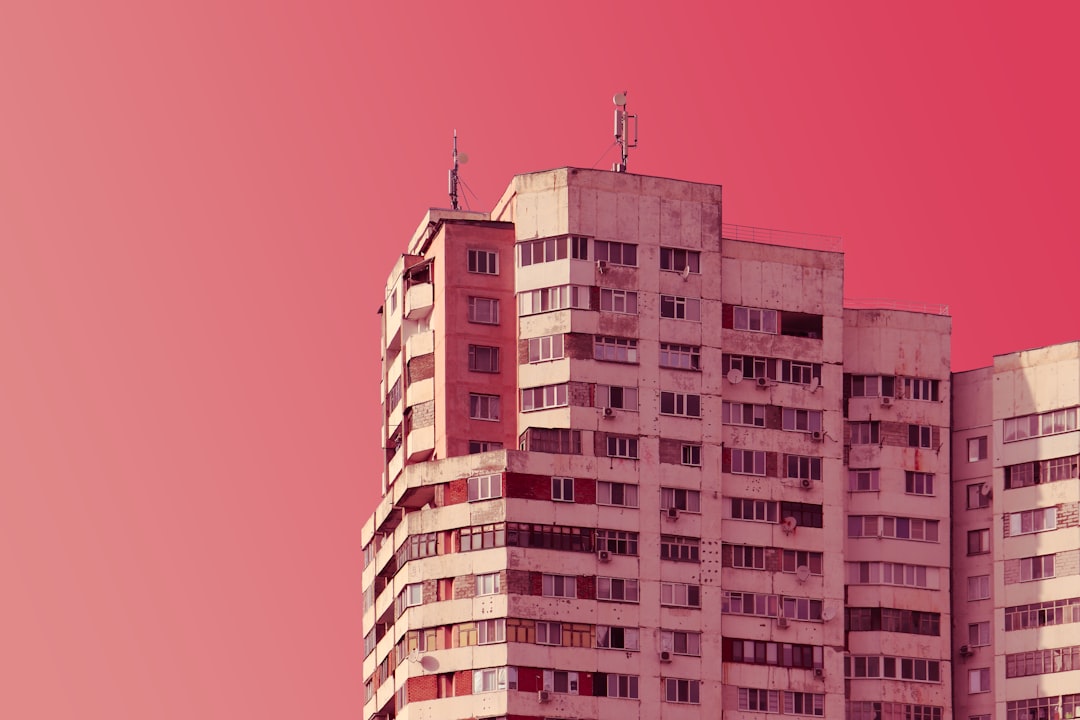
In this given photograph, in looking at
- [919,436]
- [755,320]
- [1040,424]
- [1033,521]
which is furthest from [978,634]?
[755,320]

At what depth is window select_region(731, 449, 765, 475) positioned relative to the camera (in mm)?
188000

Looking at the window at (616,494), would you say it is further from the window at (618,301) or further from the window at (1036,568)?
the window at (1036,568)

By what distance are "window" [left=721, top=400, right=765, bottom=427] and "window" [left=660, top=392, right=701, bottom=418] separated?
2.22 metres

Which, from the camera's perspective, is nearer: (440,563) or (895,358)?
(440,563)

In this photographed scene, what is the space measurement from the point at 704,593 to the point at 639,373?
14.2m

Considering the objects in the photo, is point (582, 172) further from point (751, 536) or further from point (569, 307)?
point (751, 536)

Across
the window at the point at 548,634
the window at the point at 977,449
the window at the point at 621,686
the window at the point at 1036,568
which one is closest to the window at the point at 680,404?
the window at the point at 548,634

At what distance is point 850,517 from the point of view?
631 ft

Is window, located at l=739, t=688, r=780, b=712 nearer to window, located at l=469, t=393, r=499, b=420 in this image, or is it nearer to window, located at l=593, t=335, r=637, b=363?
window, located at l=593, t=335, r=637, b=363

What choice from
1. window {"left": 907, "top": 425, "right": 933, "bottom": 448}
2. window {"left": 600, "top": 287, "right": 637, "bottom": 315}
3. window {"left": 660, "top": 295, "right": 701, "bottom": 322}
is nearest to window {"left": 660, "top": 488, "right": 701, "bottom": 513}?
window {"left": 660, "top": 295, "right": 701, "bottom": 322}

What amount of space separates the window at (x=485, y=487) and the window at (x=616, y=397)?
8.28 meters

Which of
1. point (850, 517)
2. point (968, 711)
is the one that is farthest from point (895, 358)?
point (968, 711)

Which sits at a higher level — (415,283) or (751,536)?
(415,283)

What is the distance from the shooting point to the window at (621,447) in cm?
18438
